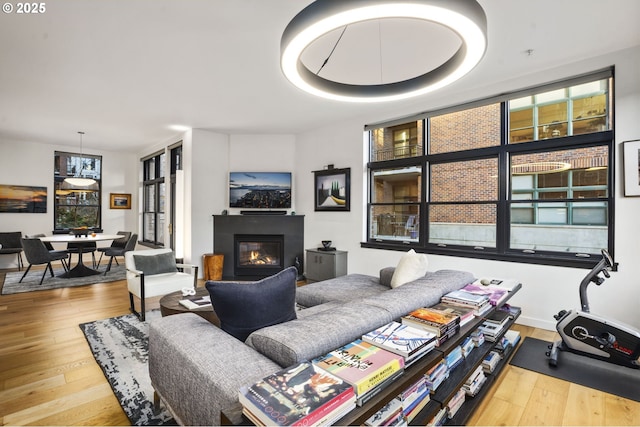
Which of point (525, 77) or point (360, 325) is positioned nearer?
point (360, 325)

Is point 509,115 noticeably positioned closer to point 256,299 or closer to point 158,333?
point 256,299

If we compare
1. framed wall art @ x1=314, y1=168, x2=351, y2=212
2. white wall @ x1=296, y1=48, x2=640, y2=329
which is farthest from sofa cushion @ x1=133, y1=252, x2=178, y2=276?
white wall @ x1=296, y1=48, x2=640, y2=329

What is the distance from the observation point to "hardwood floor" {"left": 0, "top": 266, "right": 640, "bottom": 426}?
1.89m

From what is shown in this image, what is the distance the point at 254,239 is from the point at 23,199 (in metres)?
5.35

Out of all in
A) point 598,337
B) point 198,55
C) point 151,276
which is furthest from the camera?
point 151,276

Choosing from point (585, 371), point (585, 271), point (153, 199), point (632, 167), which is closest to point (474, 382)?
point (585, 371)

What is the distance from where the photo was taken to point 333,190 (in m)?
5.36

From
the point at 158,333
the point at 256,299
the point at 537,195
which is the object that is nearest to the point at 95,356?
the point at 158,333

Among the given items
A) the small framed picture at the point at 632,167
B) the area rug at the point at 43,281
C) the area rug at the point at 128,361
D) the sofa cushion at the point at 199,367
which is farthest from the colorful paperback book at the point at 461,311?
the area rug at the point at 43,281

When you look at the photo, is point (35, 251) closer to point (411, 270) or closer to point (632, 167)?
point (411, 270)

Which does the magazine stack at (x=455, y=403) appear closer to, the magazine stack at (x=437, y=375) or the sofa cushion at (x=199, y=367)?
the magazine stack at (x=437, y=375)

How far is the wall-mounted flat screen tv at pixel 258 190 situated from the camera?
5.86 metres

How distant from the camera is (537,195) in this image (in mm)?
3508

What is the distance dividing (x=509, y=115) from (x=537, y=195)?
3.29 feet
